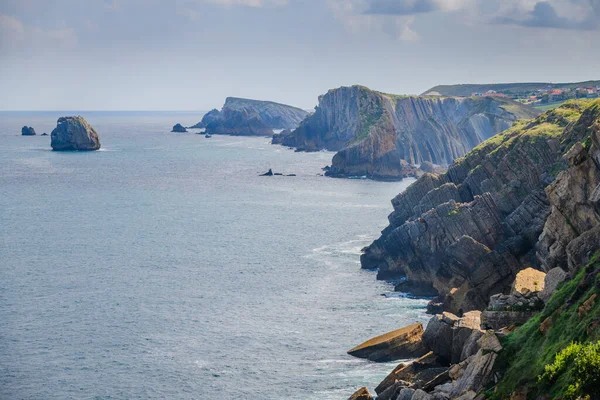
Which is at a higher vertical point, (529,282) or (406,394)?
(529,282)

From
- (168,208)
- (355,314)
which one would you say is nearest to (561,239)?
(355,314)

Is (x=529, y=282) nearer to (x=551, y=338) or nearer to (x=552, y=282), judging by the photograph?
(x=552, y=282)

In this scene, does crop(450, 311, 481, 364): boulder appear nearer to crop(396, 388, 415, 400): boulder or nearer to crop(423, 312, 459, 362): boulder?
crop(423, 312, 459, 362): boulder

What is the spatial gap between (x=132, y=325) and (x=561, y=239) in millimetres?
43819

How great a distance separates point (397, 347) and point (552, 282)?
768 inches

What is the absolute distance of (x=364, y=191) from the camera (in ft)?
618

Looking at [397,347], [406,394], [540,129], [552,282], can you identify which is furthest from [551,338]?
[540,129]

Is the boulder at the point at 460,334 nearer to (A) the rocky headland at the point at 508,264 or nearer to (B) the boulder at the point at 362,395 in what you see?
(A) the rocky headland at the point at 508,264

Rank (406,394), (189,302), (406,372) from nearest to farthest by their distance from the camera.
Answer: (406,394) < (406,372) < (189,302)

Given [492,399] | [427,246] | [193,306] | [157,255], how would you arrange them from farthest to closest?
[157,255] → [427,246] → [193,306] → [492,399]

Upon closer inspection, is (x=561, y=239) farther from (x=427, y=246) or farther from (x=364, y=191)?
(x=364, y=191)

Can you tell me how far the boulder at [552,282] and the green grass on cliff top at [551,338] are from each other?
276cm

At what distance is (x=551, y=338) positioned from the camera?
5050 centimetres

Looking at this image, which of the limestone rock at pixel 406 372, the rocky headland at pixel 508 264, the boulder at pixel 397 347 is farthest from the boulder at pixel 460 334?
the boulder at pixel 397 347
